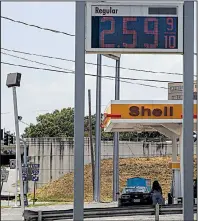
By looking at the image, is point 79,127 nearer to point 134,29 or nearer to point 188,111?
point 188,111

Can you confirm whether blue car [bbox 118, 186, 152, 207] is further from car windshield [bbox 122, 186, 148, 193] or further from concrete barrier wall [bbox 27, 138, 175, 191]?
concrete barrier wall [bbox 27, 138, 175, 191]

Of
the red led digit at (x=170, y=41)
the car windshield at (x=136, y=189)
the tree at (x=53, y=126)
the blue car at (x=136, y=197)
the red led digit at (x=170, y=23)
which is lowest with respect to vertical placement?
the blue car at (x=136, y=197)

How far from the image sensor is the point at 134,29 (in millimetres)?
9891

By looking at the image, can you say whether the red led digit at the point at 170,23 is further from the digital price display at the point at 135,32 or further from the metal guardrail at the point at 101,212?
the metal guardrail at the point at 101,212

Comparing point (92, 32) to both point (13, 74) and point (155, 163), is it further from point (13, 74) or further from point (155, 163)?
point (155, 163)

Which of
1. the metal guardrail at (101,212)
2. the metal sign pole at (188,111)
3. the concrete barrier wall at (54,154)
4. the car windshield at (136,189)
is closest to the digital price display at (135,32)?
the metal sign pole at (188,111)

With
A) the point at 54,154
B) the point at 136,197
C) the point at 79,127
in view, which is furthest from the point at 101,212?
the point at 54,154

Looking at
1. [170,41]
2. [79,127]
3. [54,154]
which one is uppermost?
[170,41]

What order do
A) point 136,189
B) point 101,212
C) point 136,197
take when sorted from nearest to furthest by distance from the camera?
1. point 101,212
2. point 136,197
3. point 136,189

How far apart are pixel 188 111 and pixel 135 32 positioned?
154cm

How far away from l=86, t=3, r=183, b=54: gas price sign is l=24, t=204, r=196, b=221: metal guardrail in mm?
7058

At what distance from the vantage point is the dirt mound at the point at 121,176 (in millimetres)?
42969

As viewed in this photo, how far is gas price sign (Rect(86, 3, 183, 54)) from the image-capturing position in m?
9.86

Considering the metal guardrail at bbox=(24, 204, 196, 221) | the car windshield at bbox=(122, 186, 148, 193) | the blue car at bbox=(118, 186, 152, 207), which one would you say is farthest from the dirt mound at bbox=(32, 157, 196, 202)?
the metal guardrail at bbox=(24, 204, 196, 221)
